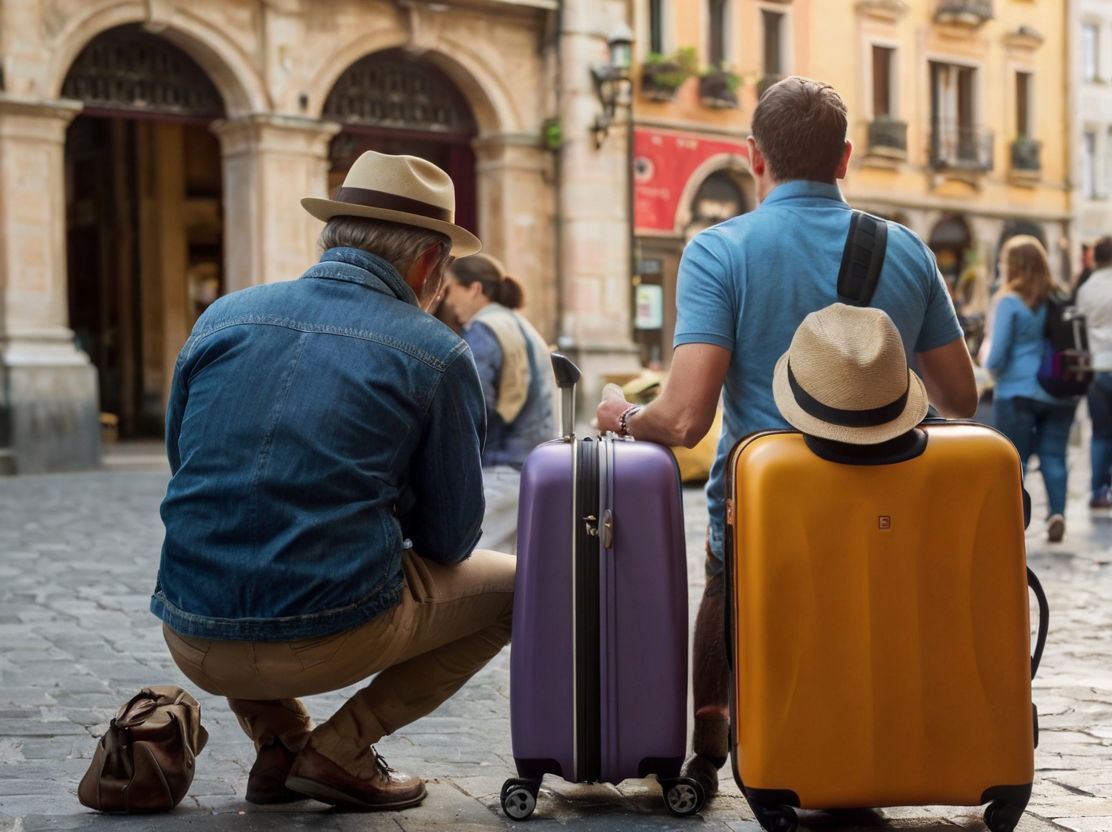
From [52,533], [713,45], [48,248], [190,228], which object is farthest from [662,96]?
[52,533]

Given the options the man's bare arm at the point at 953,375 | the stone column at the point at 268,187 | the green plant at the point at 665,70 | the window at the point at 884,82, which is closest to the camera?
the man's bare arm at the point at 953,375

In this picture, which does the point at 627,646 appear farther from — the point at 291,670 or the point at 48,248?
the point at 48,248

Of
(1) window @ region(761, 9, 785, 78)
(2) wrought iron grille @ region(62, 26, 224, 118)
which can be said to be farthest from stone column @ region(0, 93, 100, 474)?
(1) window @ region(761, 9, 785, 78)

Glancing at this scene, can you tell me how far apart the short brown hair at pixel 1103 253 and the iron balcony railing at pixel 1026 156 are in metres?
19.7

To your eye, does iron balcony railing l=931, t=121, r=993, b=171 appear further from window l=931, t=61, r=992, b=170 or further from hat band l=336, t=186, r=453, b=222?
hat band l=336, t=186, r=453, b=222

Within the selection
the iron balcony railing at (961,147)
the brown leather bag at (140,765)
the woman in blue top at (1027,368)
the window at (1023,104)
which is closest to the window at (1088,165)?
the window at (1023,104)

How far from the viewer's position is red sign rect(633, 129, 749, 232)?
75.6 ft

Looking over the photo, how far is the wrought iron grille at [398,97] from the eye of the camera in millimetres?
19781

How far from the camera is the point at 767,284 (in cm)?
401

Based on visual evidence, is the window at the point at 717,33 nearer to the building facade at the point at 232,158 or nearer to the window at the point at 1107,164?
the building facade at the point at 232,158

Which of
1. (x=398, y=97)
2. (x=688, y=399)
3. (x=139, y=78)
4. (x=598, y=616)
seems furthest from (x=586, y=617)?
(x=398, y=97)

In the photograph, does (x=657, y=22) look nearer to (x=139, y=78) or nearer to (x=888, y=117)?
(x=888, y=117)

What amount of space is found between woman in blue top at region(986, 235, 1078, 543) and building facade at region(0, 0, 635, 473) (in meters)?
9.77

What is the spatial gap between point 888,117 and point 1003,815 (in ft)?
82.3
